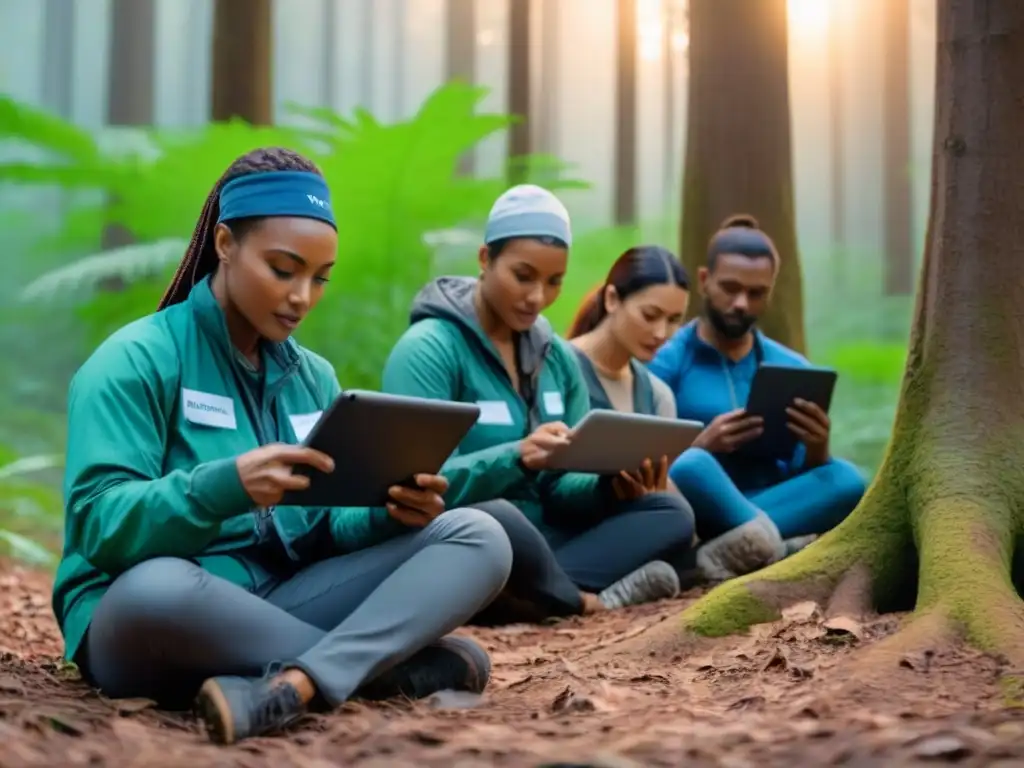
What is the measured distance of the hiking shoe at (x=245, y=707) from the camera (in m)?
2.24

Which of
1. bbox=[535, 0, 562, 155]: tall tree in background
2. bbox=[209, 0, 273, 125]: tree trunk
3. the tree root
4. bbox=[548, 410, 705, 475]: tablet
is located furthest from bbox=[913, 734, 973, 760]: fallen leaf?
bbox=[535, 0, 562, 155]: tall tree in background

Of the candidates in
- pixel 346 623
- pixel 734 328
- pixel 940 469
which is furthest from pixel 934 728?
pixel 734 328

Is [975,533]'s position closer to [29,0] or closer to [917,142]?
[917,142]

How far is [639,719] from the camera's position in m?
2.35

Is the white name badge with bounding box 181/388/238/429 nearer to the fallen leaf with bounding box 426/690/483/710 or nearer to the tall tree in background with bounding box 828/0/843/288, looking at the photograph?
the fallen leaf with bounding box 426/690/483/710

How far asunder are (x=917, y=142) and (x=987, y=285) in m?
13.3

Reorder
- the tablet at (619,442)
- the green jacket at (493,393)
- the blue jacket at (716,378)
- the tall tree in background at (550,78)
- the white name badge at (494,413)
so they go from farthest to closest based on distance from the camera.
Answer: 1. the tall tree in background at (550,78)
2. the blue jacket at (716,378)
3. the white name badge at (494,413)
4. the green jacket at (493,393)
5. the tablet at (619,442)

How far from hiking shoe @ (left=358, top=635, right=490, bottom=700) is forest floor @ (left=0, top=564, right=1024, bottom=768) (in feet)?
0.20

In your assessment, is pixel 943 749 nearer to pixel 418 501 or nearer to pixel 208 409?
pixel 418 501

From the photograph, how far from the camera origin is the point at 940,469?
3.28m

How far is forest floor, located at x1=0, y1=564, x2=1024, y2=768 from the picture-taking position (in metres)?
1.97

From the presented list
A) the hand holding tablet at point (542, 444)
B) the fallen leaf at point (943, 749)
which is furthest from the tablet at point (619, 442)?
the fallen leaf at point (943, 749)

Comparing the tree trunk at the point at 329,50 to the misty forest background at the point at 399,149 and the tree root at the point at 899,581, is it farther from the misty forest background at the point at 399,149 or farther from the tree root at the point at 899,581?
the tree root at the point at 899,581

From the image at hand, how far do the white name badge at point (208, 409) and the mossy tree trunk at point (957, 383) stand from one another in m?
1.39
